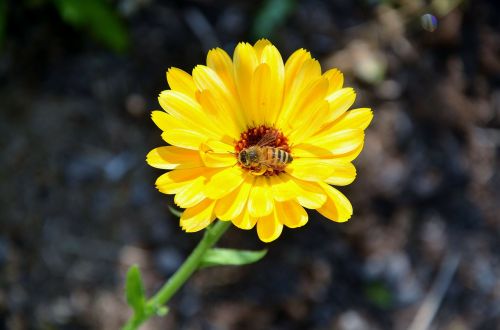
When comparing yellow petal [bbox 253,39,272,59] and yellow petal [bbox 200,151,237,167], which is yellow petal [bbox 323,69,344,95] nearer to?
yellow petal [bbox 253,39,272,59]

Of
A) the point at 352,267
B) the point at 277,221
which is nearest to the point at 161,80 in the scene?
the point at 352,267

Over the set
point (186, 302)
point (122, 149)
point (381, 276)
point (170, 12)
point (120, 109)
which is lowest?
point (381, 276)

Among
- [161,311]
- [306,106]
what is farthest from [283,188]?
[161,311]

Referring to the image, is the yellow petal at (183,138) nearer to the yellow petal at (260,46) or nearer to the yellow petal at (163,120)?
the yellow petal at (163,120)

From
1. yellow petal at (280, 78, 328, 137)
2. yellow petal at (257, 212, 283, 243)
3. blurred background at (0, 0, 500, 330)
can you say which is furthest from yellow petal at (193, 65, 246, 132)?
blurred background at (0, 0, 500, 330)

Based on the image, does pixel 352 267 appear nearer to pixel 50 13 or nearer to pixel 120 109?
pixel 120 109
